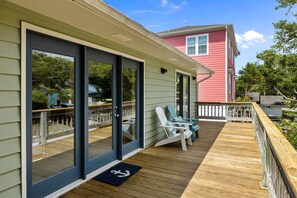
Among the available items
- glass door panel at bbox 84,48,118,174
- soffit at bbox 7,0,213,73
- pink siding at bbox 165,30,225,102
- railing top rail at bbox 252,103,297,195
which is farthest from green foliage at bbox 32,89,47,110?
pink siding at bbox 165,30,225,102

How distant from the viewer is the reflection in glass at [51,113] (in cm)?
241

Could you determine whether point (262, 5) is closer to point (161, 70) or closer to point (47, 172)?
point (161, 70)

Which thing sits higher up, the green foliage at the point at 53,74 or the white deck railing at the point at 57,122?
the green foliage at the point at 53,74

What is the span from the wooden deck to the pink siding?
21.2 ft

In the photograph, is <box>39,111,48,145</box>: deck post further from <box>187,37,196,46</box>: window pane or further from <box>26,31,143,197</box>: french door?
<box>187,37,196,46</box>: window pane

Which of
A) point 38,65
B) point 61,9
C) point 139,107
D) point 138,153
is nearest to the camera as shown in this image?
point 61,9

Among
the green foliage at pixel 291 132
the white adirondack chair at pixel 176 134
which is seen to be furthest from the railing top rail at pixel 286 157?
the green foliage at pixel 291 132

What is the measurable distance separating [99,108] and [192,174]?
1861 mm

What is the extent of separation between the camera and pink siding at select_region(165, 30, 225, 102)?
11.0 metres

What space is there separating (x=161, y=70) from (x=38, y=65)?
3.56 meters

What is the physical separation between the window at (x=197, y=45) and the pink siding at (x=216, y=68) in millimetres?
231

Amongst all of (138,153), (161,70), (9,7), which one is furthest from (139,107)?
(9,7)

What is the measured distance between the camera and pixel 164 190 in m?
2.74

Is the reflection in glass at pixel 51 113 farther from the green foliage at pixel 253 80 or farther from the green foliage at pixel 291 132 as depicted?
the green foliage at pixel 253 80
